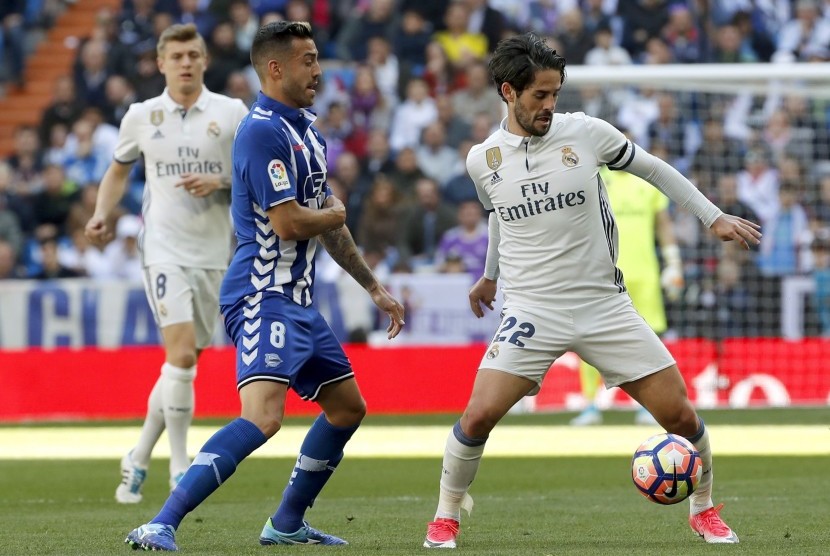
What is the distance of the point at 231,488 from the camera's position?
9.97 m

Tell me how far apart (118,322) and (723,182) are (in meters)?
7.38

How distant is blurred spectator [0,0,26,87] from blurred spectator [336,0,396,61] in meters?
5.75

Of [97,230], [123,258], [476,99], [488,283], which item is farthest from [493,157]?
[476,99]

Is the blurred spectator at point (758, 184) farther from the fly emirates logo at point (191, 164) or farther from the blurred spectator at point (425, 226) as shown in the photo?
the fly emirates logo at point (191, 164)

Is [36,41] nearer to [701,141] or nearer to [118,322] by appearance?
[118,322]

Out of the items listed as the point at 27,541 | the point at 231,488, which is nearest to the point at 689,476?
the point at 27,541

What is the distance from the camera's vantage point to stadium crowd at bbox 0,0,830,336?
17891 mm

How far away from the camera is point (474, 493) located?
9477 millimetres

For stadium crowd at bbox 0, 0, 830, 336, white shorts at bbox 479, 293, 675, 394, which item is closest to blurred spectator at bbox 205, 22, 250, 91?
stadium crowd at bbox 0, 0, 830, 336

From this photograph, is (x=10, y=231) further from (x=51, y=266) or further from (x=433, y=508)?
(x=433, y=508)

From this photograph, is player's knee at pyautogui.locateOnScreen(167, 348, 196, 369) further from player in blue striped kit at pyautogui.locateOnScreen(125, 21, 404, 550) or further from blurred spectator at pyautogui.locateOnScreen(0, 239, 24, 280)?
blurred spectator at pyautogui.locateOnScreen(0, 239, 24, 280)

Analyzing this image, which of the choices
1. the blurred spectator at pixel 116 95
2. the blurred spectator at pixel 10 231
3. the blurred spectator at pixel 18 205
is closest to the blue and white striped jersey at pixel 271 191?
the blurred spectator at pixel 10 231

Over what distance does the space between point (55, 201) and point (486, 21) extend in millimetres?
6659

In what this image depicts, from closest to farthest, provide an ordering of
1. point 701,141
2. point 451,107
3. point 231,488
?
point 231,488
point 701,141
point 451,107
